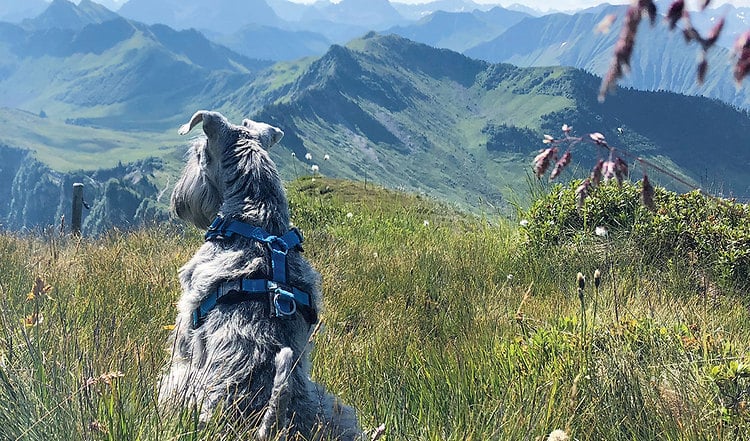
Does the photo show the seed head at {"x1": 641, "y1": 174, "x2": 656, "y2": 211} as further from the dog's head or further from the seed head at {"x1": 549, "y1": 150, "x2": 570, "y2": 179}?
the dog's head

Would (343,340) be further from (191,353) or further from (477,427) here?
(477,427)

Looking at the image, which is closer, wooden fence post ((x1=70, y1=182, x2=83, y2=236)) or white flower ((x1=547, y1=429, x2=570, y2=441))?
white flower ((x1=547, y1=429, x2=570, y2=441))

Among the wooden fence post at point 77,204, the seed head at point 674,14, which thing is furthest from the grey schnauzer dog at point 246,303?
the wooden fence post at point 77,204

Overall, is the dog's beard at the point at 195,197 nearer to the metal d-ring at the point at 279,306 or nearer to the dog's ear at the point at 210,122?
the dog's ear at the point at 210,122

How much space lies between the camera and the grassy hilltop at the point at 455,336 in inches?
102

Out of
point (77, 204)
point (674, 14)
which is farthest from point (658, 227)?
point (77, 204)

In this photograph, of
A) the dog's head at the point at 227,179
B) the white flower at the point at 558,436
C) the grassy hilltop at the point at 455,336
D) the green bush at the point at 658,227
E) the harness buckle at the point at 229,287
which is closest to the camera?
the white flower at the point at 558,436

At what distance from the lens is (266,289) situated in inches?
135

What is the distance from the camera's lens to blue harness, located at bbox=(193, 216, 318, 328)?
132 inches

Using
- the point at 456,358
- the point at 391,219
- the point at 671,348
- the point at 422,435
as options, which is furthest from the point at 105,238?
the point at 671,348

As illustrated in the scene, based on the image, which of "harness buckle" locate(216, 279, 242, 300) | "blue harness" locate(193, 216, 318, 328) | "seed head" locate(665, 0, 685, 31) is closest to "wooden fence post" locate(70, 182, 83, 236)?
"blue harness" locate(193, 216, 318, 328)

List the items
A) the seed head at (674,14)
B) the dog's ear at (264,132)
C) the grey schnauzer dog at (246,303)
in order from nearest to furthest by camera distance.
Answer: the seed head at (674,14)
the grey schnauzer dog at (246,303)
the dog's ear at (264,132)

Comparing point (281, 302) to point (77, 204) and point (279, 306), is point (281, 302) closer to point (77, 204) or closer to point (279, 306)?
point (279, 306)

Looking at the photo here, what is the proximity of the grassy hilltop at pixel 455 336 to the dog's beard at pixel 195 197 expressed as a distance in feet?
2.92
